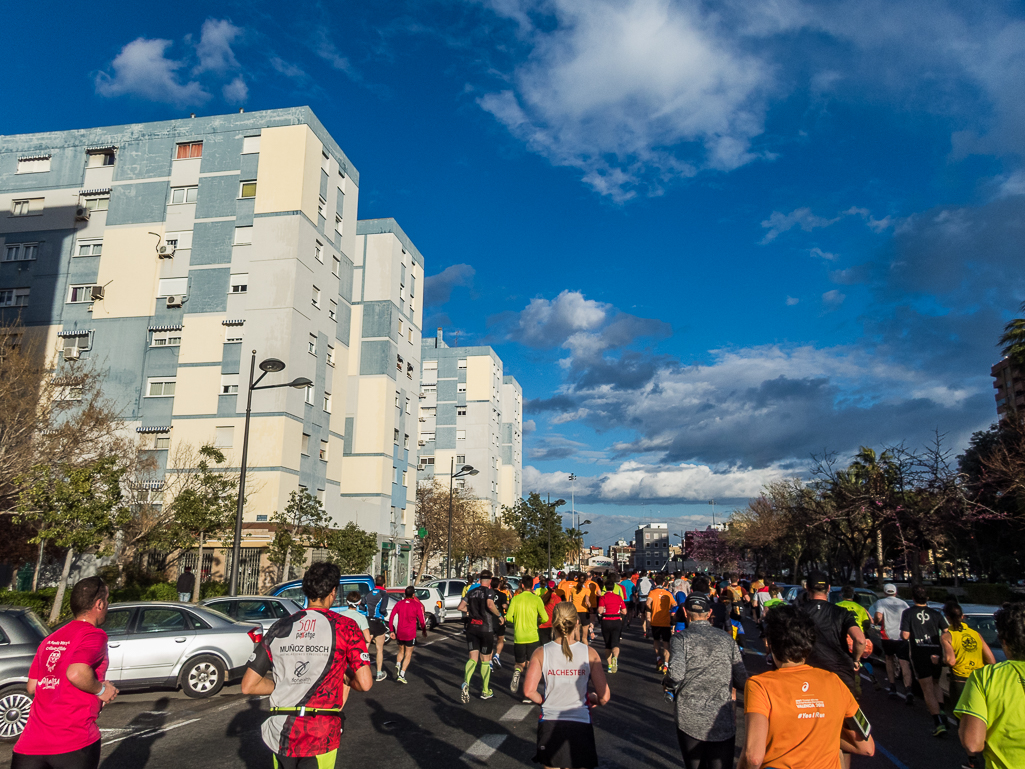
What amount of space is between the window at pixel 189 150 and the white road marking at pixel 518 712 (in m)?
36.8

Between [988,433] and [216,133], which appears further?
[988,433]

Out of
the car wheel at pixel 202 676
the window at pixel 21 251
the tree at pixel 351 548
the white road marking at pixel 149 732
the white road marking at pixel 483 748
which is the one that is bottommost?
the white road marking at pixel 149 732

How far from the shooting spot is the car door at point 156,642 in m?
11.2

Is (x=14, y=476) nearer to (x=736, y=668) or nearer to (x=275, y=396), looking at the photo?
(x=275, y=396)

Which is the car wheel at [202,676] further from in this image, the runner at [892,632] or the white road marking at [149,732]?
the runner at [892,632]

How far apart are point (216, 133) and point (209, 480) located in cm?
2155

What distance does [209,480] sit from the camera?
85.5 feet

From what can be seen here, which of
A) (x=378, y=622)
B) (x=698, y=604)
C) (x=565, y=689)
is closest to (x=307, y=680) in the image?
(x=565, y=689)

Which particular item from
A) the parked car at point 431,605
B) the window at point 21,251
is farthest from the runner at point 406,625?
the window at point 21,251

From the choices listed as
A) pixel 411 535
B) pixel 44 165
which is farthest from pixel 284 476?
pixel 44 165

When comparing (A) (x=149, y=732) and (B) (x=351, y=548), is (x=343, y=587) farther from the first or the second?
(B) (x=351, y=548)

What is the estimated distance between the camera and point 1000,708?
141 inches

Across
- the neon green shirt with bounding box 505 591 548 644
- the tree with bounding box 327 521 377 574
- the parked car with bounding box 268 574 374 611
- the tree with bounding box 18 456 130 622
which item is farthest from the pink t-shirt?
the tree with bounding box 327 521 377 574

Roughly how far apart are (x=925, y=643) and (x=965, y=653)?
1.94 meters
